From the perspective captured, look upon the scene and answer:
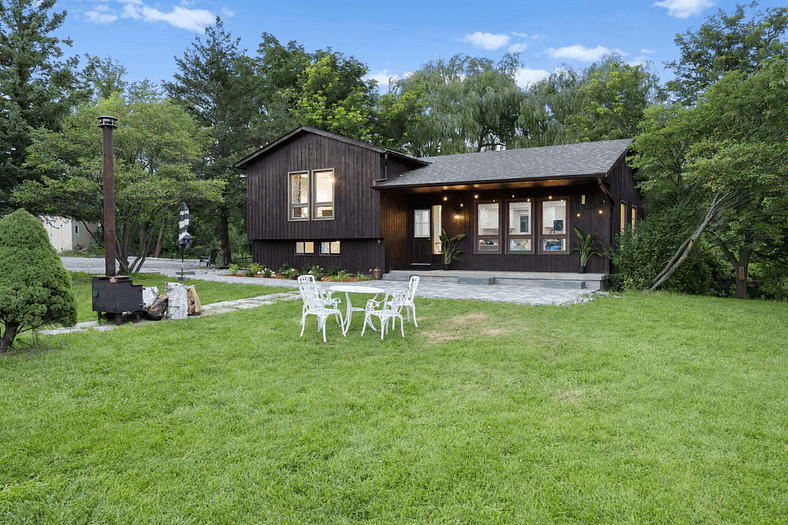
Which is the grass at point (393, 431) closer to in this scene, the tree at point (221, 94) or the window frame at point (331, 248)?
the window frame at point (331, 248)

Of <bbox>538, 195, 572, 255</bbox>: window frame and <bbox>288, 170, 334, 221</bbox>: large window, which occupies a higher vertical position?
<bbox>288, 170, 334, 221</bbox>: large window

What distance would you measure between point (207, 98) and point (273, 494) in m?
23.0

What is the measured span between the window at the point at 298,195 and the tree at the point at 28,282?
10368 mm

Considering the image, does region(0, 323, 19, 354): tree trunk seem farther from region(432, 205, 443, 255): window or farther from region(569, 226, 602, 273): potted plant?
region(569, 226, 602, 273): potted plant

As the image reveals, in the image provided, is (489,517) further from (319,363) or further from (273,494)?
(319,363)

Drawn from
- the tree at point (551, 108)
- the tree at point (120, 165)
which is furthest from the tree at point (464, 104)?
the tree at point (120, 165)

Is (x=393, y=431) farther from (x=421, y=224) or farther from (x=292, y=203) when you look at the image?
(x=292, y=203)

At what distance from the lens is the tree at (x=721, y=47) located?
19.2m

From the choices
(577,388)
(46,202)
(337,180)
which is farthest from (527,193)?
(46,202)

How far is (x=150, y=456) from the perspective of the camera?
9.02 feet

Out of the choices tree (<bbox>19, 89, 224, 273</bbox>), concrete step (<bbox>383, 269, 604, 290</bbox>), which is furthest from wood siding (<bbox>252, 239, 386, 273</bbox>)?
tree (<bbox>19, 89, 224, 273</bbox>)

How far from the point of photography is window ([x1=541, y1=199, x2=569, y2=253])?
1309 cm

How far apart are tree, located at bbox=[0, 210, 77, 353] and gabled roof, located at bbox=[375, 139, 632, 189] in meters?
9.48

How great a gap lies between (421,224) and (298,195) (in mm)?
4427
